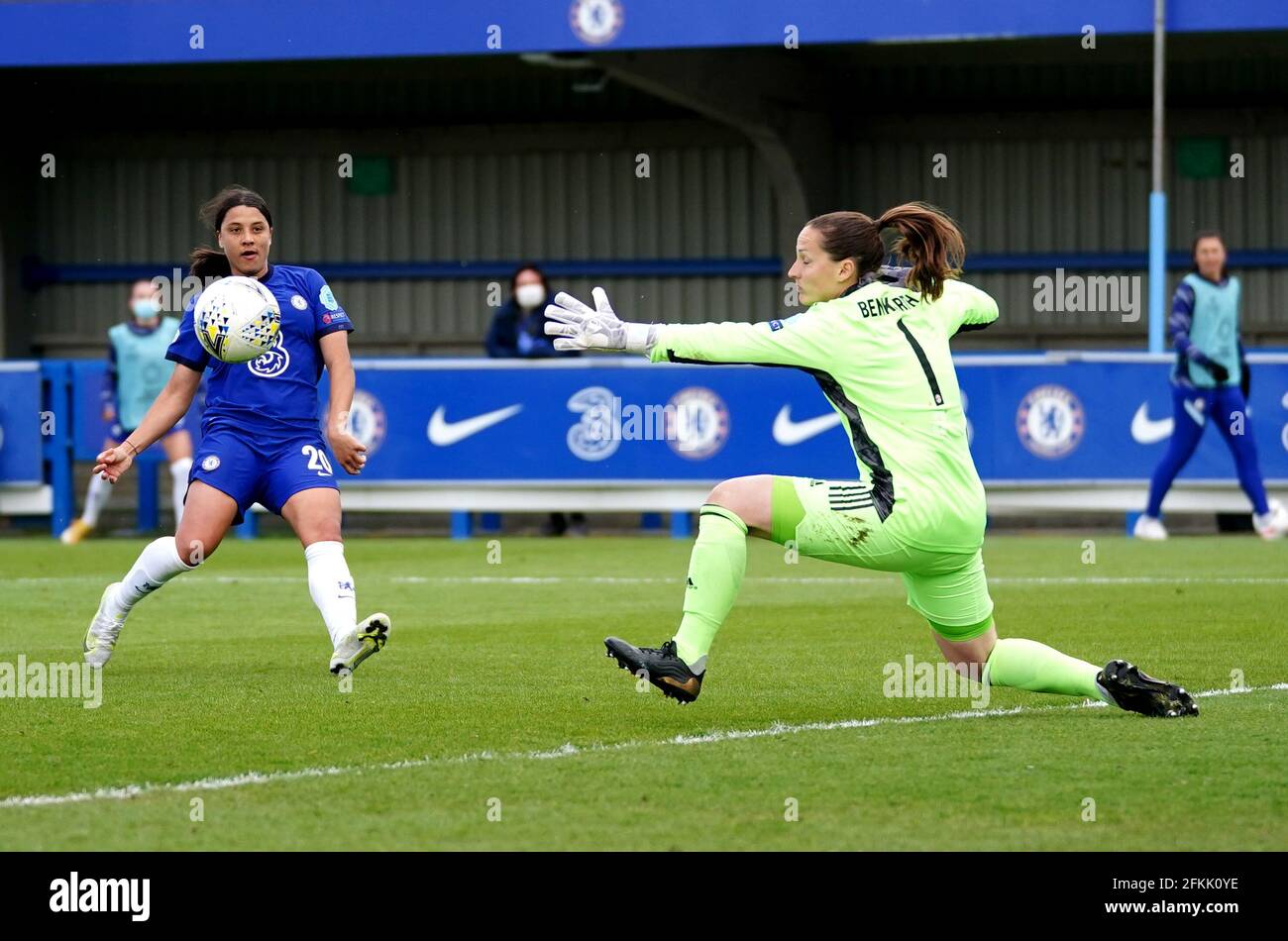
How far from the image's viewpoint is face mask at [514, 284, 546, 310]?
18.3 metres

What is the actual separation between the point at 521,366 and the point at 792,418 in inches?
90.3

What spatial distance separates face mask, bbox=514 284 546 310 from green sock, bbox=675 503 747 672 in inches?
466

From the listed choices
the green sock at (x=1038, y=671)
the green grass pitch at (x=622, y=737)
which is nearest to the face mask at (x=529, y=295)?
the green grass pitch at (x=622, y=737)

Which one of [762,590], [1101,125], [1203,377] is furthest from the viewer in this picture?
[1101,125]

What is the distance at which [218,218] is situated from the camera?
311 inches

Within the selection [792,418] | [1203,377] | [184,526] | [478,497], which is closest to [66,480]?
[478,497]

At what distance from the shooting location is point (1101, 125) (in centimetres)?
2716

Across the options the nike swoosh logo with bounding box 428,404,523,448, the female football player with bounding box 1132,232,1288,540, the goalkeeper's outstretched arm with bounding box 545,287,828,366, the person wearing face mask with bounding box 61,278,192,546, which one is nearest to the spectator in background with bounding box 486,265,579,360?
the nike swoosh logo with bounding box 428,404,523,448

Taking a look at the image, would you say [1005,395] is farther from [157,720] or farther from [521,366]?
[157,720]

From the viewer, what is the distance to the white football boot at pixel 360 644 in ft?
24.4

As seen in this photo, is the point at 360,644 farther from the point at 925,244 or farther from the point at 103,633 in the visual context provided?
the point at 925,244

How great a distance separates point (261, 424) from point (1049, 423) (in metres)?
10.1

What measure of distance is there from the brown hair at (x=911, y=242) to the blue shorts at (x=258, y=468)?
7.29ft

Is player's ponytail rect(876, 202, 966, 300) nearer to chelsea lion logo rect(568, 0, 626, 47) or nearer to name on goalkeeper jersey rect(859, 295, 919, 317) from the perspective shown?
name on goalkeeper jersey rect(859, 295, 919, 317)
